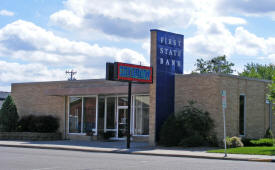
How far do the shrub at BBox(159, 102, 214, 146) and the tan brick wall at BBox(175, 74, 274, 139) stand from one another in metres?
0.82

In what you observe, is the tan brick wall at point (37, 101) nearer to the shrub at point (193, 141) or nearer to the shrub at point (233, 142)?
the shrub at point (193, 141)

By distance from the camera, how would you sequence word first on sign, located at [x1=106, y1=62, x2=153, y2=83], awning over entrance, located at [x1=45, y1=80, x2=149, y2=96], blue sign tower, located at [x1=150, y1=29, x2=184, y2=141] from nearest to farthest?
word first on sign, located at [x1=106, y1=62, x2=153, y2=83], blue sign tower, located at [x1=150, y1=29, x2=184, y2=141], awning over entrance, located at [x1=45, y1=80, x2=149, y2=96]

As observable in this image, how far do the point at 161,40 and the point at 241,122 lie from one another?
7.22m

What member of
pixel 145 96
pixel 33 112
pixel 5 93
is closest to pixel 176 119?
pixel 145 96

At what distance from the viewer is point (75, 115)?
34.1 metres

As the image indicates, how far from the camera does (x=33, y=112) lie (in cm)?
3619

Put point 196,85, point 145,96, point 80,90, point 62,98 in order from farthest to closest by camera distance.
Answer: point 62,98, point 80,90, point 145,96, point 196,85

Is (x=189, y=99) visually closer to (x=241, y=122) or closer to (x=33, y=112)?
(x=241, y=122)

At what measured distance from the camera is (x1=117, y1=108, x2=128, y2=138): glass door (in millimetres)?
31531

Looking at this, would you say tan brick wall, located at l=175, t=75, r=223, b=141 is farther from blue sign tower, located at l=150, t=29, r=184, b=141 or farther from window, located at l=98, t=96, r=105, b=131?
window, located at l=98, t=96, r=105, b=131

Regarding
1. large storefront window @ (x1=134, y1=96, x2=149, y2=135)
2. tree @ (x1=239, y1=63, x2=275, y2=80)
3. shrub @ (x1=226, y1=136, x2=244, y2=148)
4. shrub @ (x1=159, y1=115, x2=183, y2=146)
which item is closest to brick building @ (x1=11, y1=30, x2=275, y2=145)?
large storefront window @ (x1=134, y1=96, x2=149, y2=135)

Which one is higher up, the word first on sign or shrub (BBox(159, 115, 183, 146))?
the word first on sign

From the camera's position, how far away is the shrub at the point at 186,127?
2569cm

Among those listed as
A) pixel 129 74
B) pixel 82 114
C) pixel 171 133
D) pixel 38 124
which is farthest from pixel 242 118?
pixel 38 124
